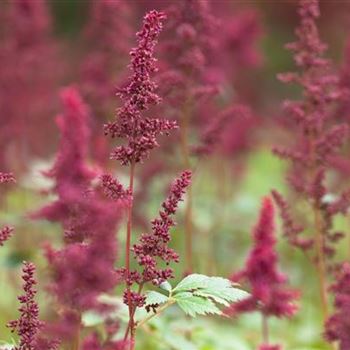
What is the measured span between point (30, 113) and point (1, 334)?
252 cm

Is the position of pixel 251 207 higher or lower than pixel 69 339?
higher

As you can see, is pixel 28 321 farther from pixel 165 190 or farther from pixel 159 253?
pixel 165 190

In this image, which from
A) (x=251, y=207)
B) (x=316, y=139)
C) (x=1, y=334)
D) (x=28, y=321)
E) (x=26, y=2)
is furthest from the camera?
(x=251, y=207)

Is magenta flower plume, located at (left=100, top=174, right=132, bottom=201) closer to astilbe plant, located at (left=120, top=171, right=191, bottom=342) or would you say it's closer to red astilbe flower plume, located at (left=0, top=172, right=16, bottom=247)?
astilbe plant, located at (left=120, top=171, right=191, bottom=342)

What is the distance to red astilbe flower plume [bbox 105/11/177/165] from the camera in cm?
354

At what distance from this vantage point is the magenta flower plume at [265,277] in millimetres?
4527

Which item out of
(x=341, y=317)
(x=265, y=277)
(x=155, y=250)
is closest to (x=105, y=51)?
(x=265, y=277)

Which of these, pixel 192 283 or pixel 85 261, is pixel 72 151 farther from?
pixel 85 261

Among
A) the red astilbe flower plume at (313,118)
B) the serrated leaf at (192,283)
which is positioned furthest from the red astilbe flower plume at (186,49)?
the serrated leaf at (192,283)

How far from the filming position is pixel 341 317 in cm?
367

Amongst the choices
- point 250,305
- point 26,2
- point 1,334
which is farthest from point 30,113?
point 250,305

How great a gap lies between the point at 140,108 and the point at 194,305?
72 centimetres

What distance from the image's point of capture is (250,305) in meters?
4.62

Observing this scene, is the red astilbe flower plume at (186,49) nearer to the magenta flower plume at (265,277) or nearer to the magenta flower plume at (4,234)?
the magenta flower plume at (265,277)
